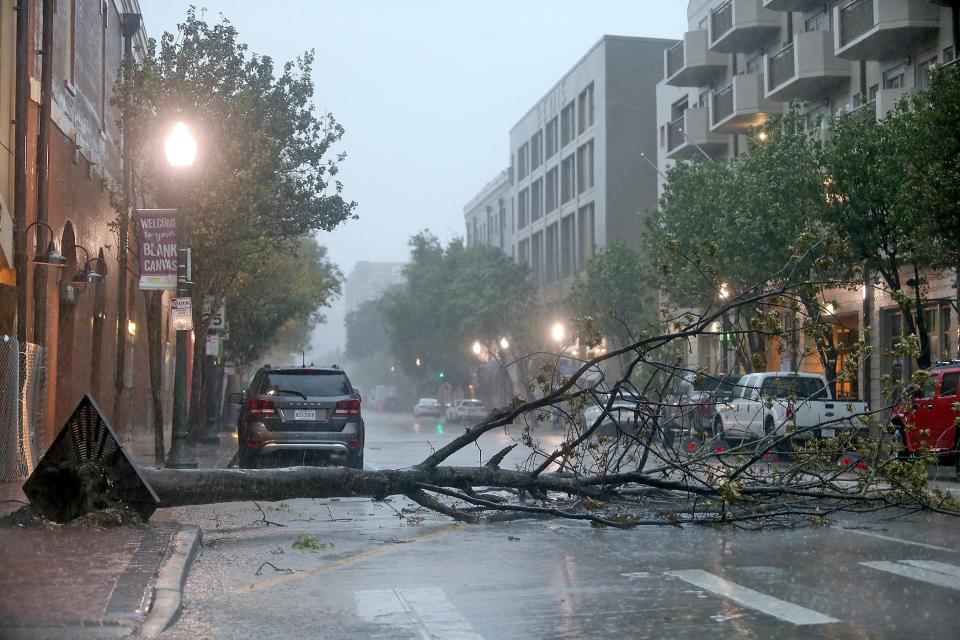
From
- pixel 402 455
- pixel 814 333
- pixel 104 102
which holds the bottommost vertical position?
pixel 402 455

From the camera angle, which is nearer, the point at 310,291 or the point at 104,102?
the point at 104,102

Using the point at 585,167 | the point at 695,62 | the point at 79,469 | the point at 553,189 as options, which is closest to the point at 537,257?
the point at 553,189

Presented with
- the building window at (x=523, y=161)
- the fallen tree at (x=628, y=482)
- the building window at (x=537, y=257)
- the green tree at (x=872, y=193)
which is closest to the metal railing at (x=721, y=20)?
the green tree at (x=872, y=193)

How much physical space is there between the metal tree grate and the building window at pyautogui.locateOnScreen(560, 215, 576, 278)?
57.9 metres

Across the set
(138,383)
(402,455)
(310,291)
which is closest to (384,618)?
(402,455)

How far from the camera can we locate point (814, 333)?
41.3 feet

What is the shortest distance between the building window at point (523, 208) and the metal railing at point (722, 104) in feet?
119

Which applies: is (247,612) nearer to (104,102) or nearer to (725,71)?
(104,102)

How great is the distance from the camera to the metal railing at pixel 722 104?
135 ft

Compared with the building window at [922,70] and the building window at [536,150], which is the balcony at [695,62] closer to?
the building window at [922,70]

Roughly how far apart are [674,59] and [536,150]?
102ft

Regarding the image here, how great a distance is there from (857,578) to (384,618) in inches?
142

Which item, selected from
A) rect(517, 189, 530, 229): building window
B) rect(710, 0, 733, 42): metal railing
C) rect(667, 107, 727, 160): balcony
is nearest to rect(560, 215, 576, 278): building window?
rect(517, 189, 530, 229): building window

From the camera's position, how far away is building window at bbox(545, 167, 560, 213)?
72062 mm
